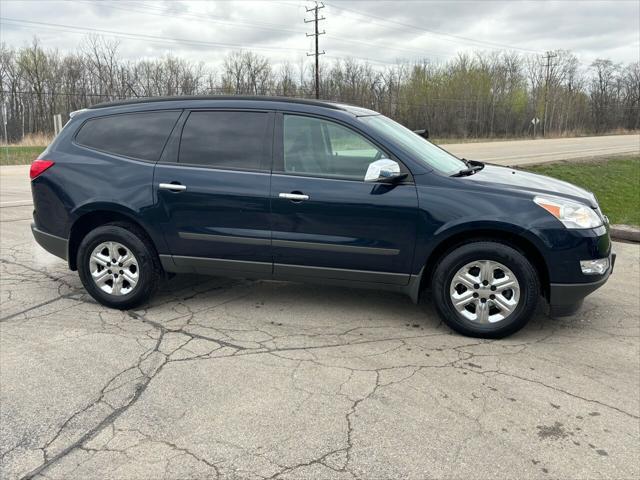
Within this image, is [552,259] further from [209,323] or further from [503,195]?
[209,323]

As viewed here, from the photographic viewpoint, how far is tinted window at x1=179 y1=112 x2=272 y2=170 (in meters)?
4.40

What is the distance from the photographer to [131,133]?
4754mm

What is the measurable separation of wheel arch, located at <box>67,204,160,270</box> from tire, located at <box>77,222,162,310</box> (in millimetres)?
68

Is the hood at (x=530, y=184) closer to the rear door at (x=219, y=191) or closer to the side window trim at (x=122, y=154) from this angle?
the rear door at (x=219, y=191)

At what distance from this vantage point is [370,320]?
4492 millimetres

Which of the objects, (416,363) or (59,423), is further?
(416,363)

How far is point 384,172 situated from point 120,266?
2.49 m

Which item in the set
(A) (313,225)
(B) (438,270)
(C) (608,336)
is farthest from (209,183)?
(C) (608,336)

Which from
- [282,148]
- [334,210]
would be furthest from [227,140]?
[334,210]

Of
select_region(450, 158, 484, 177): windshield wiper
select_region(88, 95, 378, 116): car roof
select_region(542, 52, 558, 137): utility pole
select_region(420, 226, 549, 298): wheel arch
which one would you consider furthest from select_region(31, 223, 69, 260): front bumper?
select_region(542, 52, 558, 137): utility pole

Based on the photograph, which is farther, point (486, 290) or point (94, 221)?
point (94, 221)

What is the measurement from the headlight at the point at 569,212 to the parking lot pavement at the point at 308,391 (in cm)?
92

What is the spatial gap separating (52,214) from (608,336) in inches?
193

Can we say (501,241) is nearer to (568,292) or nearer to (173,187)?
(568,292)
